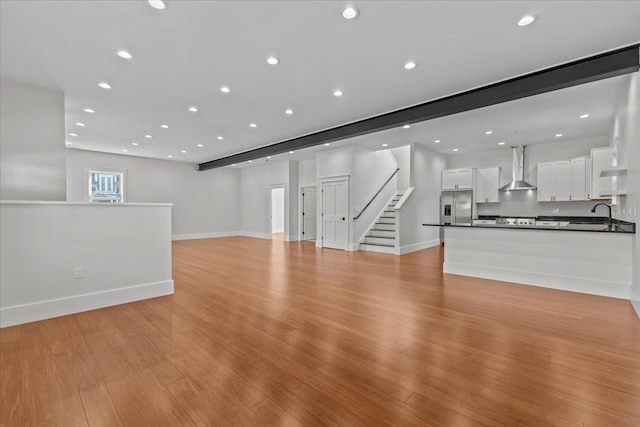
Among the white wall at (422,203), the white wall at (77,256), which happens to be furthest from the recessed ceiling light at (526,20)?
the white wall at (422,203)

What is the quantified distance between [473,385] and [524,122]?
5937 millimetres

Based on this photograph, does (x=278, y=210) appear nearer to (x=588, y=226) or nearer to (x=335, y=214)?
(x=335, y=214)

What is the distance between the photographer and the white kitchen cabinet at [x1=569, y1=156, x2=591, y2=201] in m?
6.72

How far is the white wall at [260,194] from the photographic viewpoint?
1052 centimetres

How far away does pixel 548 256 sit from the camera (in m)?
4.42

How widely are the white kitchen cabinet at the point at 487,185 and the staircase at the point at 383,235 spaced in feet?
7.92

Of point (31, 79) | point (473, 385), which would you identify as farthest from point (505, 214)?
point (31, 79)

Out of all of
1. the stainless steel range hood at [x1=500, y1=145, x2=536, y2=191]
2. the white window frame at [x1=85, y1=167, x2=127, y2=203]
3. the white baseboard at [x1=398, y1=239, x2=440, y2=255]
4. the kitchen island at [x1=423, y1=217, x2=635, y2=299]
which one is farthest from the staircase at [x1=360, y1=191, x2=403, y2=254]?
the white window frame at [x1=85, y1=167, x2=127, y2=203]

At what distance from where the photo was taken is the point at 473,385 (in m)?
1.94

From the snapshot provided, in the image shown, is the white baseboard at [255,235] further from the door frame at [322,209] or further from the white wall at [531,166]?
the white wall at [531,166]

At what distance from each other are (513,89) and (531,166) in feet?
17.9

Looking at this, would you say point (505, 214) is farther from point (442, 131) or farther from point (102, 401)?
point (102, 401)

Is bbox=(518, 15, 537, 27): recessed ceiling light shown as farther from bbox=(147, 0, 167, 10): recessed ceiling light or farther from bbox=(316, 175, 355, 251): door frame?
bbox=(316, 175, 355, 251): door frame

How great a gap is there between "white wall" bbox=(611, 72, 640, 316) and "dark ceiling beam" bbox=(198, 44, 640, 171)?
20.9 inches
